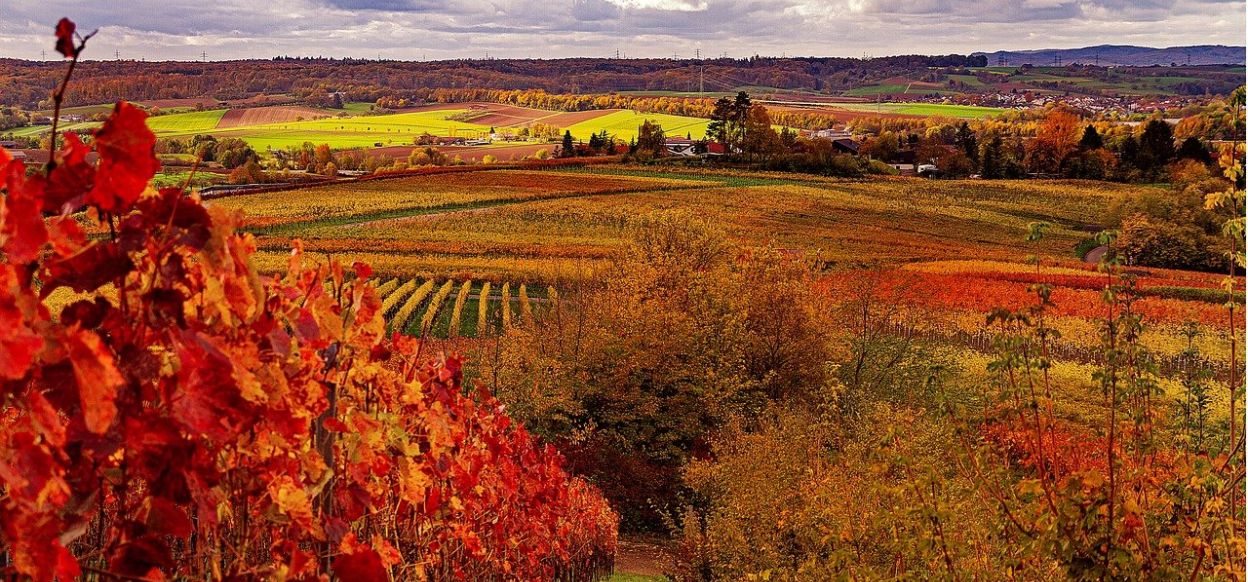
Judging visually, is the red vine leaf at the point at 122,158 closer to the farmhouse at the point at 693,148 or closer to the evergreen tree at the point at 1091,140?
the farmhouse at the point at 693,148

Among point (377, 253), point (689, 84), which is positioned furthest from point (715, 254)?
point (689, 84)

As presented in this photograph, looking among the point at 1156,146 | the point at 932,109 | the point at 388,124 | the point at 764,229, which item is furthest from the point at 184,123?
the point at 932,109

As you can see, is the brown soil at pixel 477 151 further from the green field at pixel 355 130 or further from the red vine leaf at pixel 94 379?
the red vine leaf at pixel 94 379

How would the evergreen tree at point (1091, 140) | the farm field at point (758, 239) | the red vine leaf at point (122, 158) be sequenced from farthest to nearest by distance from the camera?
the evergreen tree at point (1091, 140)
the farm field at point (758, 239)
the red vine leaf at point (122, 158)

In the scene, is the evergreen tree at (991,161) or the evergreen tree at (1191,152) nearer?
the evergreen tree at (1191,152)

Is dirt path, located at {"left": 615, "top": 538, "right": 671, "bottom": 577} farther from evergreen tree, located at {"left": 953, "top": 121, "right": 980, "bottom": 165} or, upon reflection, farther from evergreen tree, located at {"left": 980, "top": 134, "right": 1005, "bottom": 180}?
evergreen tree, located at {"left": 953, "top": 121, "right": 980, "bottom": 165}

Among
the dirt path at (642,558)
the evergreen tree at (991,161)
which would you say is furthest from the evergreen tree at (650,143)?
the dirt path at (642,558)

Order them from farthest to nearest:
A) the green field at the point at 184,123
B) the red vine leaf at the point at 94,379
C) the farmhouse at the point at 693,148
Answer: the farmhouse at the point at 693,148
the green field at the point at 184,123
the red vine leaf at the point at 94,379

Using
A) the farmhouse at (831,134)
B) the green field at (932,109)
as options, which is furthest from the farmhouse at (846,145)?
the green field at (932,109)

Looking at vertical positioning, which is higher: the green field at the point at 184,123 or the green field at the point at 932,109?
the green field at the point at 932,109

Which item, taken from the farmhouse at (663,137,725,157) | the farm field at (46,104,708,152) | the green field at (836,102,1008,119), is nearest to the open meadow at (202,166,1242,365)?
the farmhouse at (663,137,725,157)

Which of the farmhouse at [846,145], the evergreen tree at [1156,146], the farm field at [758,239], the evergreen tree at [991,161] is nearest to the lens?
the farm field at [758,239]

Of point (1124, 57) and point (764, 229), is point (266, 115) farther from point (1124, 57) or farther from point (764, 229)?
point (1124, 57)

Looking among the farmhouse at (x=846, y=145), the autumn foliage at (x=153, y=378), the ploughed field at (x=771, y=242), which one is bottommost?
the ploughed field at (x=771, y=242)
